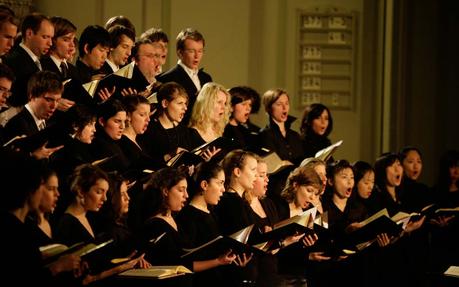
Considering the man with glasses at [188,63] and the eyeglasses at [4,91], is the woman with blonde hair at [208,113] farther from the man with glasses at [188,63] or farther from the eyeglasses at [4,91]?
the eyeglasses at [4,91]

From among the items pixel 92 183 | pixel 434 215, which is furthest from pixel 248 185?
pixel 434 215

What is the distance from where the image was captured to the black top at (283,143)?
6953mm

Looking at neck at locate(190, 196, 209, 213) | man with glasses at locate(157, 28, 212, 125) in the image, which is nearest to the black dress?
Result: neck at locate(190, 196, 209, 213)

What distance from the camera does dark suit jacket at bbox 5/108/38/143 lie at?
4950 millimetres

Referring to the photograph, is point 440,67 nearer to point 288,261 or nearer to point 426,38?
point 426,38

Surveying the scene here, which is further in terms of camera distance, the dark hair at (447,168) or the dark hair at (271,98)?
the dark hair at (447,168)

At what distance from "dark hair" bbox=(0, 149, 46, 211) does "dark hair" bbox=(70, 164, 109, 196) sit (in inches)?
32.9

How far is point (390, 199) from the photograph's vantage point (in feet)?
23.7

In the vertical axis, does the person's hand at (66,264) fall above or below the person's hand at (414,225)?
above

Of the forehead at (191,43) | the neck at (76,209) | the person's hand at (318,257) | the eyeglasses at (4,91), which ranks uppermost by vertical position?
the forehead at (191,43)

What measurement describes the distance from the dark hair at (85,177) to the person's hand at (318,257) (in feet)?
5.53

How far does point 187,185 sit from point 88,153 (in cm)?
64

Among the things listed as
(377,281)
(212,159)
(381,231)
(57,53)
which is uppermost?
(57,53)

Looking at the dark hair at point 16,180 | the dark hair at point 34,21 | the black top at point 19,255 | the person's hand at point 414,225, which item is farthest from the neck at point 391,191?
the black top at point 19,255
